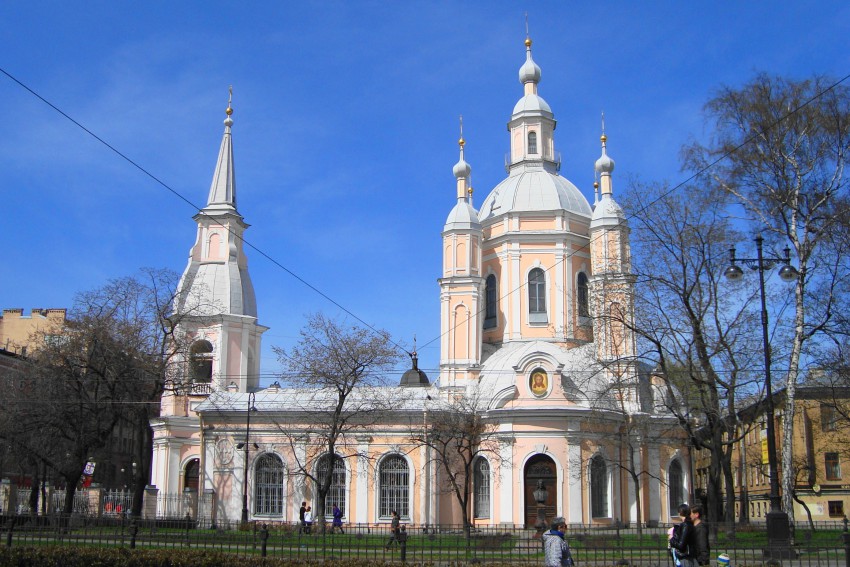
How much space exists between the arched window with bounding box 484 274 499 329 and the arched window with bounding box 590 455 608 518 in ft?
32.2

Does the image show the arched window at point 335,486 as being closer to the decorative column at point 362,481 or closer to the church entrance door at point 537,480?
the decorative column at point 362,481

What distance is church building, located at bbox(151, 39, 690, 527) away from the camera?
3856 cm

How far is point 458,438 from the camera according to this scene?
38.1 m

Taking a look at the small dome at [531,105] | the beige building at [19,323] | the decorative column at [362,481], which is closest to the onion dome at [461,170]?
the small dome at [531,105]

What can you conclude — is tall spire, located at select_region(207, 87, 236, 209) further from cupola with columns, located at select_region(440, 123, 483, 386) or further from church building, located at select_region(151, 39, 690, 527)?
cupola with columns, located at select_region(440, 123, 483, 386)

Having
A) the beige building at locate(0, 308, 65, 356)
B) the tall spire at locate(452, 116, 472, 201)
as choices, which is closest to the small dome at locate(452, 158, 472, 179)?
the tall spire at locate(452, 116, 472, 201)

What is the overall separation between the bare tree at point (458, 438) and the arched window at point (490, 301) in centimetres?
604

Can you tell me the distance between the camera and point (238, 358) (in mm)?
47156

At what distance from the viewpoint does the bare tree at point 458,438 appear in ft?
124

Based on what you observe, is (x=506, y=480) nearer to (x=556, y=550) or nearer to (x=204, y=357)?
(x=204, y=357)

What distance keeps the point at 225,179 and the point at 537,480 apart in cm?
2367

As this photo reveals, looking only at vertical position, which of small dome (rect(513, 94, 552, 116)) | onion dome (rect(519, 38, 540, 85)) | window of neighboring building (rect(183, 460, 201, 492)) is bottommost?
window of neighboring building (rect(183, 460, 201, 492))

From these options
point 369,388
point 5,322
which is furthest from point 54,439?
point 5,322

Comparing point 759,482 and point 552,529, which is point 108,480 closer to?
point 759,482
